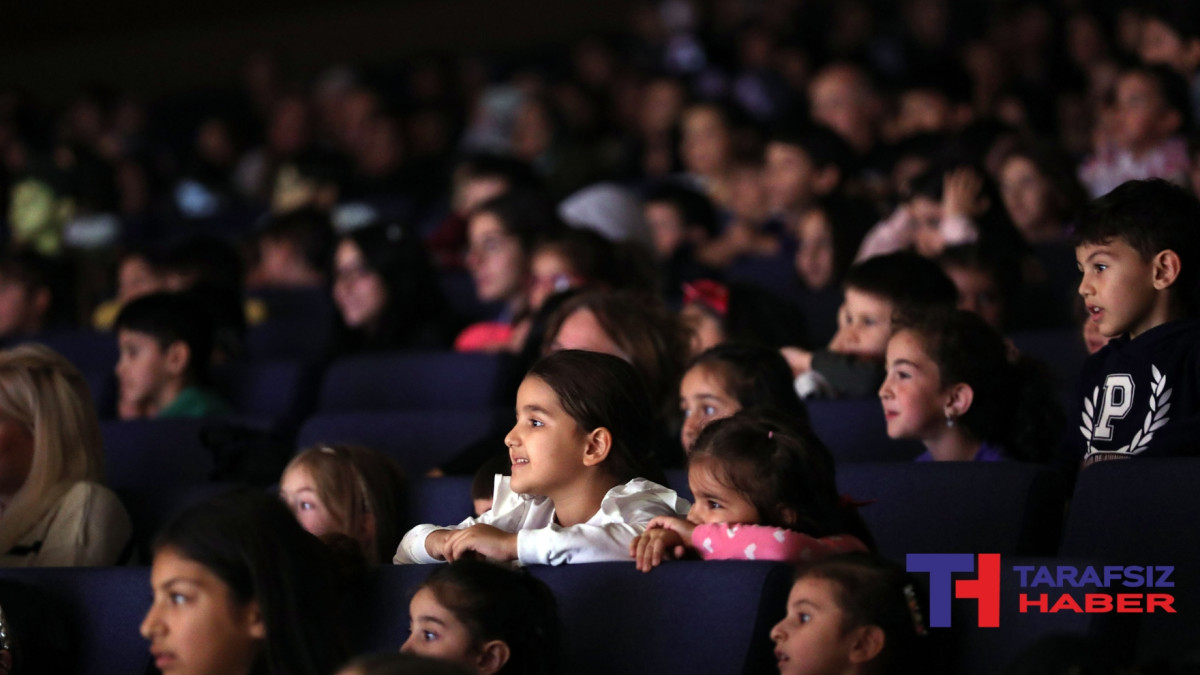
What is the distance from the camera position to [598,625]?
2.04 metres

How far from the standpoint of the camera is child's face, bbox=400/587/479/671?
6.48ft

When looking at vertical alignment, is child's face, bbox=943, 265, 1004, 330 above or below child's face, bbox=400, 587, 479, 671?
above

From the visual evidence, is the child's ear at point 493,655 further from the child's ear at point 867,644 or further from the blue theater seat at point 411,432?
the blue theater seat at point 411,432

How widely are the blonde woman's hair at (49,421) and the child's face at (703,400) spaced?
4.07 feet

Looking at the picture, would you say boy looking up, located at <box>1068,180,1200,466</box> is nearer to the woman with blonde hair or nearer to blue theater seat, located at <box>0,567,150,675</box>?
blue theater seat, located at <box>0,567,150,675</box>

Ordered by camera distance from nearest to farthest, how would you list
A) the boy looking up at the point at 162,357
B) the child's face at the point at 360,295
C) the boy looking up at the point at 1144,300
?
the boy looking up at the point at 1144,300 < the boy looking up at the point at 162,357 < the child's face at the point at 360,295

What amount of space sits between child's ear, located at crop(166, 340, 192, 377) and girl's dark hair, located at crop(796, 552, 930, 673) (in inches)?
101

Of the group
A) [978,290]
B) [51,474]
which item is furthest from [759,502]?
[978,290]

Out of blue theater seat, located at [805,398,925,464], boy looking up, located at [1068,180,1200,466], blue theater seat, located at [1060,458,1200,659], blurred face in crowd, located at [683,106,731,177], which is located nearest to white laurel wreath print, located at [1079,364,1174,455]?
boy looking up, located at [1068,180,1200,466]

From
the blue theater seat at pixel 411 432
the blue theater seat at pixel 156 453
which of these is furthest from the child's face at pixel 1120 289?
the blue theater seat at pixel 156 453

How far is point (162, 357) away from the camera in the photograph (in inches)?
158

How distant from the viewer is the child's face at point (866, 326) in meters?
3.36

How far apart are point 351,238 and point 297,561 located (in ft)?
9.85

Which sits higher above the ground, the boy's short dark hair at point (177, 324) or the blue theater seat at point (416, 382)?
the boy's short dark hair at point (177, 324)
